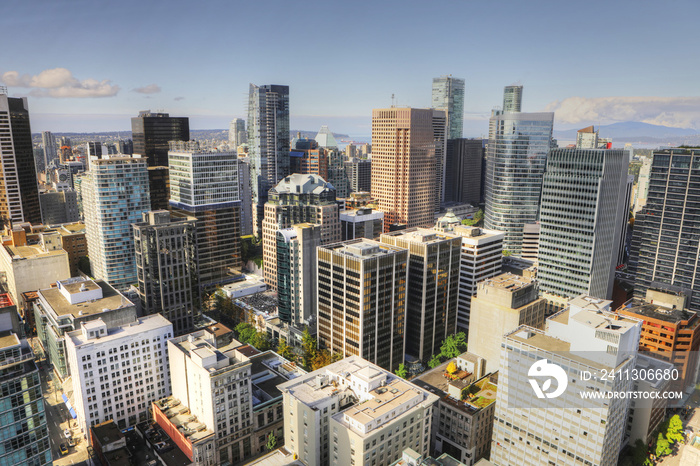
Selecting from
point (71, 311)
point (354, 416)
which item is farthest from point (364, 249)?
point (71, 311)

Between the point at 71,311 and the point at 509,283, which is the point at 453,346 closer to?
the point at 509,283

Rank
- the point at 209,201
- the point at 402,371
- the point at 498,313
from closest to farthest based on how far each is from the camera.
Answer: the point at 498,313
the point at 402,371
the point at 209,201

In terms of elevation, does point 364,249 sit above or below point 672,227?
below

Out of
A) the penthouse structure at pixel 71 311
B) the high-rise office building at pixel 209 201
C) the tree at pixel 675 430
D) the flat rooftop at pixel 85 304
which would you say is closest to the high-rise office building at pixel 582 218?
the tree at pixel 675 430

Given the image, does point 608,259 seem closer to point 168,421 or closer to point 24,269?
point 168,421

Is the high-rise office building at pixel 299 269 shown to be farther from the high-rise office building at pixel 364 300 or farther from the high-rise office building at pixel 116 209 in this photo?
the high-rise office building at pixel 116 209

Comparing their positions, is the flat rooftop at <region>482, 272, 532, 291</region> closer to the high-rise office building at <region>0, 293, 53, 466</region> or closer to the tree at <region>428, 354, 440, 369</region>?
the tree at <region>428, 354, 440, 369</region>

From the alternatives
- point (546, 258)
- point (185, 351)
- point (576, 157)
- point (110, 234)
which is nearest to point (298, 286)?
point (185, 351)

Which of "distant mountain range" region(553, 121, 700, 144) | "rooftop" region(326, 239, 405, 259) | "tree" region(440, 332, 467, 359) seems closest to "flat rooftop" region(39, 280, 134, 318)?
"rooftop" region(326, 239, 405, 259)
